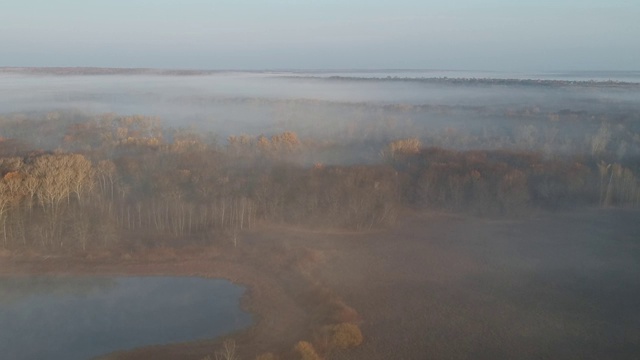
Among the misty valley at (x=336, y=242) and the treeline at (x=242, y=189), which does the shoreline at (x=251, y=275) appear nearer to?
the misty valley at (x=336, y=242)

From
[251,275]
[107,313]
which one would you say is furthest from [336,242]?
[107,313]

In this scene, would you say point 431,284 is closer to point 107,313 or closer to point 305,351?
point 305,351

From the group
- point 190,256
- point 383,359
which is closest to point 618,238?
point 383,359

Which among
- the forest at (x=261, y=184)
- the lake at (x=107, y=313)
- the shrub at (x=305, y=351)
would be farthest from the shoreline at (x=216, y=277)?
the forest at (x=261, y=184)

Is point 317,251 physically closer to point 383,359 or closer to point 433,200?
point 383,359

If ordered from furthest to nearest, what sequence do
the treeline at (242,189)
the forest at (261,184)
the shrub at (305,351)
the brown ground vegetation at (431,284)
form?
the forest at (261,184) < the treeline at (242,189) < the brown ground vegetation at (431,284) < the shrub at (305,351)

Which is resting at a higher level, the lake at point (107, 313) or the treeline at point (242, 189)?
the treeline at point (242, 189)

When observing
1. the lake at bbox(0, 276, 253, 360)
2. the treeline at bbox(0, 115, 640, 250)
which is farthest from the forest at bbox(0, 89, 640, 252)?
the lake at bbox(0, 276, 253, 360)
